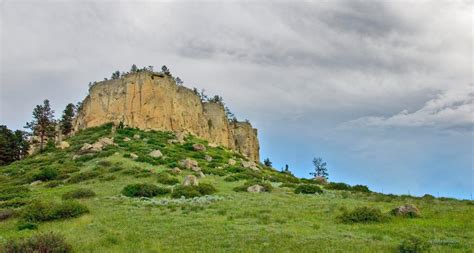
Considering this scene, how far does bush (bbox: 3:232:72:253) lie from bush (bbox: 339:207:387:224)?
11.0 meters

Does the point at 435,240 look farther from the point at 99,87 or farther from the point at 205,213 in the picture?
the point at 99,87

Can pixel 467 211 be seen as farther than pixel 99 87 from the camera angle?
No

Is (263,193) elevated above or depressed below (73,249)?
above

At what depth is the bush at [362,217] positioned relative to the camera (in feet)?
60.8

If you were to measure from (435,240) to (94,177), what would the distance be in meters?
29.3

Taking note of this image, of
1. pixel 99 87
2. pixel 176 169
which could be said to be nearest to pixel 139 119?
pixel 99 87

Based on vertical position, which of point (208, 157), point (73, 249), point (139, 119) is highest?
point (139, 119)

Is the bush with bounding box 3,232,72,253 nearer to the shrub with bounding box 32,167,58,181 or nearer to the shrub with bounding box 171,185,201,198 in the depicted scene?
the shrub with bounding box 171,185,201,198

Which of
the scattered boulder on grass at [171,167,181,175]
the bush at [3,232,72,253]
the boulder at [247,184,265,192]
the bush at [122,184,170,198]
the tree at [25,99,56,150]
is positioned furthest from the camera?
the tree at [25,99,56,150]

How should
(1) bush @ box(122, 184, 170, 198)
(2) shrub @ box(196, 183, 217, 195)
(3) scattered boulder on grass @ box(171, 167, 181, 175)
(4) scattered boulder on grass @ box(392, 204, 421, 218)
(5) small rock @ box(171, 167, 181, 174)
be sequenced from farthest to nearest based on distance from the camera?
(5) small rock @ box(171, 167, 181, 174)
(3) scattered boulder on grass @ box(171, 167, 181, 175)
(2) shrub @ box(196, 183, 217, 195)
(1) bush @ box(122, 184, 170, 198)
(4) scattered boulder on grass @ box(392, 204, 421, 218)

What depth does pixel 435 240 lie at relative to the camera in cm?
1463

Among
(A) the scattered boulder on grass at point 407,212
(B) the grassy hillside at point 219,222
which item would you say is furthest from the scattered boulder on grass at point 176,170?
(A) the scattered boulder on grass at point 407,212

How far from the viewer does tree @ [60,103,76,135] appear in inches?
3565

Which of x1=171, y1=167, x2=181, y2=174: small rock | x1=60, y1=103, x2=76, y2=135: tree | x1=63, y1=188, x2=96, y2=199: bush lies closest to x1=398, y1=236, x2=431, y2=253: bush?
x1=63, y1=188, x2=96, y2=199: bush
